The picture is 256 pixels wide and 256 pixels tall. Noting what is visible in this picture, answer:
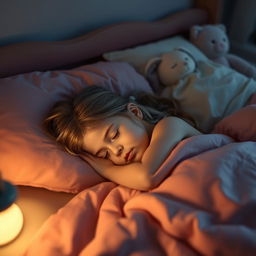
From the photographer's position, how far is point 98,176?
934 millimetres

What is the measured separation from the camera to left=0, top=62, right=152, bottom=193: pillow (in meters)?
0.86

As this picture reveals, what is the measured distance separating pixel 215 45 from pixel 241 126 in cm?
69

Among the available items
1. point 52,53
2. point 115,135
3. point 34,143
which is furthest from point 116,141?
point 52,53

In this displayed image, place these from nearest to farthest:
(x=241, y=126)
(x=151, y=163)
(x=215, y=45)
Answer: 1. (x=151, y=163)
2. (x=241, y=126)
3. (x=215, y=45)

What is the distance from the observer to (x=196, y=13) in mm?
1691

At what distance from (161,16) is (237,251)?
4.55 feet

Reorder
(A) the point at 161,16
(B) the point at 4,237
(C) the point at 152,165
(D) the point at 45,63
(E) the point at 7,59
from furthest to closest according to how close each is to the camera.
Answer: (A) the point at 161,16 → (D) the point at 45,63 → (E) the point at 7,59 → (C) the point at 152,165 → (B) the point at 4,237

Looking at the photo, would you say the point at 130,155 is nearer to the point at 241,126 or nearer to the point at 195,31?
the point at 241,126

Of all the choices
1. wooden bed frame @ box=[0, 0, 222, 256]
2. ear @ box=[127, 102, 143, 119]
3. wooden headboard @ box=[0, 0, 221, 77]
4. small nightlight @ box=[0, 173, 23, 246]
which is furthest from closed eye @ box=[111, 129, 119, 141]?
wooden headboard @ box=[0, 0, 221, 77]

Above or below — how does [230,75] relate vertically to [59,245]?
above

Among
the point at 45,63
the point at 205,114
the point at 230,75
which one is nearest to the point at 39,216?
the point at 45,63

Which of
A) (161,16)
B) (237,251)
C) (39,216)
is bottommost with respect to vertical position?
(39,216)

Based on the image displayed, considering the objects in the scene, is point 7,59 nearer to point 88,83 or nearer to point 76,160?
point 88,83

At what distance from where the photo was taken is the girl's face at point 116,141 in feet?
2.99
